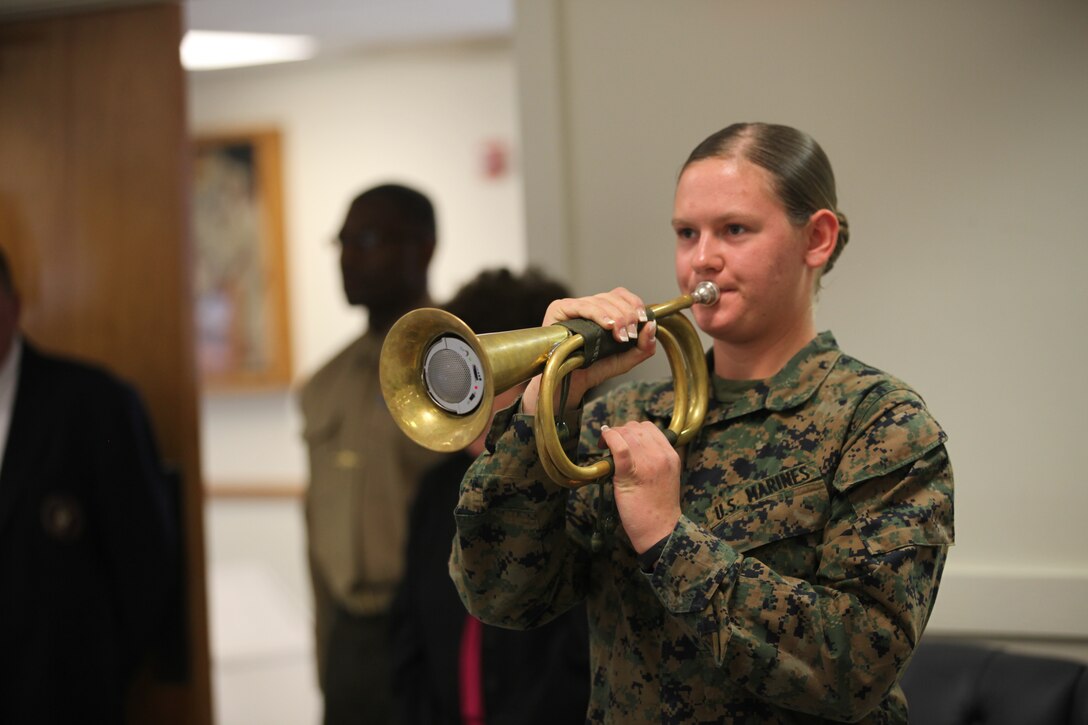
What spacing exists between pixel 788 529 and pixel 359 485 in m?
1.30

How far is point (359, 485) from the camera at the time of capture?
2305mm

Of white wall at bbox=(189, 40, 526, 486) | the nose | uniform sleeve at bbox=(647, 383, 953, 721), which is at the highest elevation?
Result: white wall at bbox=(189, 40, 526, 486)

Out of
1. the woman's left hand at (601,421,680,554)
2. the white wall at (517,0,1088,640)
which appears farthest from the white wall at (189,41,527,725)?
the woman's left hand at (601,421,680,554)

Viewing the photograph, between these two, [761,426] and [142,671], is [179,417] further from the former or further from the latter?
[761,426]

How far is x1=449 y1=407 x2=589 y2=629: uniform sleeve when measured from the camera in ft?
3.96

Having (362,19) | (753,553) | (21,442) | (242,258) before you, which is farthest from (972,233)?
(242,258)

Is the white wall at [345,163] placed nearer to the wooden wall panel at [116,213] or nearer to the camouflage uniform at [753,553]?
the wooden wall panel at [116,213]

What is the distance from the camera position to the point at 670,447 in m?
1.16

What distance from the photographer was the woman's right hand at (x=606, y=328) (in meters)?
1.19

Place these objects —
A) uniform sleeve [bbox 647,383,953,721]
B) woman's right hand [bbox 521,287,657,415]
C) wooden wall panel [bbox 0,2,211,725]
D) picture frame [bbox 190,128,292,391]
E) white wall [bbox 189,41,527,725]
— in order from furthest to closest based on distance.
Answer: picture frame [bbox 190,128,292,391]
white wall [bbox 189,41,527,725]
wooden wall panel [bbox 0,2,211,725]
woman's right hand [bbox 521,287,657,415]
uniform sleeve [bbox 647,383,953,721]

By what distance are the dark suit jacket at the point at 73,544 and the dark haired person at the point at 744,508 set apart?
1.40 metres

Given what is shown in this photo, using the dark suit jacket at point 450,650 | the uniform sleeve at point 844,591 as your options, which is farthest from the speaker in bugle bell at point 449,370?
the dark suit jacket at point 450,650

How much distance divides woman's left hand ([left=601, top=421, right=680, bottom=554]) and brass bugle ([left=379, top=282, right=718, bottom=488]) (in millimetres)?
26

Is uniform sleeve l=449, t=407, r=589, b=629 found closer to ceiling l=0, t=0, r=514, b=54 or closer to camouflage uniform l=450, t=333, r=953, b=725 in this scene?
camouflage uniform l=450, t=333, r=953, b=725
